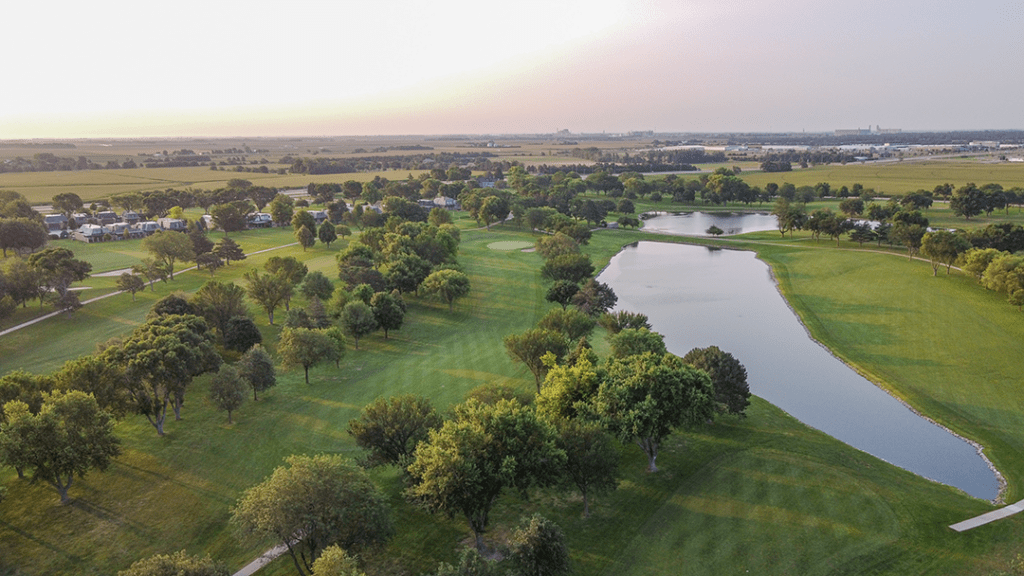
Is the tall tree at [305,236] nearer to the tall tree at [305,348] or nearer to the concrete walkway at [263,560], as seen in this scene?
the tall tree at [305,348]

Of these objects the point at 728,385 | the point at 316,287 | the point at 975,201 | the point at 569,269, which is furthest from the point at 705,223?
the point at 728,385

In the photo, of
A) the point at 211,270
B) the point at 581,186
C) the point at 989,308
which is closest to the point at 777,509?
the point at 989,308

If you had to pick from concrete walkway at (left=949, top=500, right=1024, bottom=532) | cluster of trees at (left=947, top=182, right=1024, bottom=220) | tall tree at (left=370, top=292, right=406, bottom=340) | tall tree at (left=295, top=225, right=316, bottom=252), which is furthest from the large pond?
tall tree at (left=295, top=225, right=316, bottom=252)

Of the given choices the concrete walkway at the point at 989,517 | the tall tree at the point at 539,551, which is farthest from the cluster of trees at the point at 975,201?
the tall tree at the point at 539,551

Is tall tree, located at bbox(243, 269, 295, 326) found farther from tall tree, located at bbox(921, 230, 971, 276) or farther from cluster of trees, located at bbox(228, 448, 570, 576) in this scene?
tall tree, located at bbox(921, 230, 971, 276)

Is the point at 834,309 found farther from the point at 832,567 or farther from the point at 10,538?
the point at 10,538

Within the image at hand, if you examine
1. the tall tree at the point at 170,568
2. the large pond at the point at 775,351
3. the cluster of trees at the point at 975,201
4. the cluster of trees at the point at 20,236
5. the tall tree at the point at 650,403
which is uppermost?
the cluster of trees at the point at 975,201
